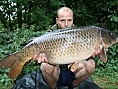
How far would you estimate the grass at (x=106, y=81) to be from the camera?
13.2ft

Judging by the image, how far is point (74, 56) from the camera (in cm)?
263

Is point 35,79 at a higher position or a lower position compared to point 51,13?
lower

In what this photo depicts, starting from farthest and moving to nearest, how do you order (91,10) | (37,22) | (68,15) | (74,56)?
(91,10) → (37,22) → (68,15) → (74,56)

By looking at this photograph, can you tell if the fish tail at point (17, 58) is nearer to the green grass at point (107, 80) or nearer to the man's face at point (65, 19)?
the man's face at point (65, 19)

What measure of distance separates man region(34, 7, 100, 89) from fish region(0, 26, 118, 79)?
344 millimetres

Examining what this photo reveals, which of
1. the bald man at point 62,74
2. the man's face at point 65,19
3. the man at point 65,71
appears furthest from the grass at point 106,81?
the man's face at point 65,19

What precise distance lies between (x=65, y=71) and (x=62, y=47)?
628 millimetres

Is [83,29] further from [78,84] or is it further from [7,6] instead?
[7,6]

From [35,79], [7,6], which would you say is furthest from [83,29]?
[7,6]

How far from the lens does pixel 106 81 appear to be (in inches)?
169

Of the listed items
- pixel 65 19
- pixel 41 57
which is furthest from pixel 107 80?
pixel 41 57

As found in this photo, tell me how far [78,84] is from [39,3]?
3.70m

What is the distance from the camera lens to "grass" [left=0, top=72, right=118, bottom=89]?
13.2 feet

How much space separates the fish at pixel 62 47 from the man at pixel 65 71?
13.6 inches
